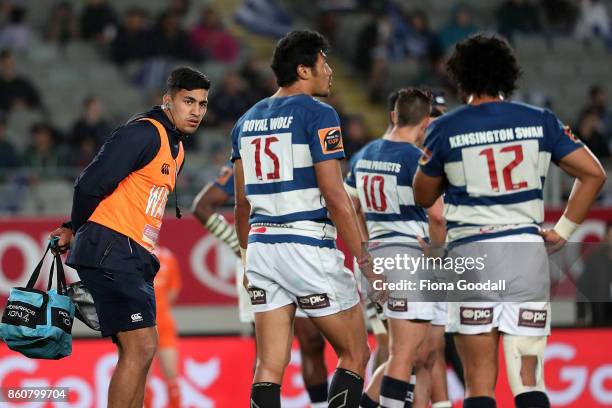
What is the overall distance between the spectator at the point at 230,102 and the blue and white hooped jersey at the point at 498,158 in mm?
10218

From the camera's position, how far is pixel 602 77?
1850 centimetres

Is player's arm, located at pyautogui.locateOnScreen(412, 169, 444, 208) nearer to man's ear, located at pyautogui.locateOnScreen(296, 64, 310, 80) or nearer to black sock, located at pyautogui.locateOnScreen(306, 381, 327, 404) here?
man's ear, located at pyautogui.locateOnScreen(296, 64, 310, 80)

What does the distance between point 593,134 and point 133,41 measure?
7.13 m

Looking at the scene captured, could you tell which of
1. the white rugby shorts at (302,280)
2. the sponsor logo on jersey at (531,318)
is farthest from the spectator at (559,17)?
the sponsor logo on jersey at (531,318)

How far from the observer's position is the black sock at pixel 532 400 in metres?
5.71

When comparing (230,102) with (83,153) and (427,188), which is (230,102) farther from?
(427,188)

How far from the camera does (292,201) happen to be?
6.17m

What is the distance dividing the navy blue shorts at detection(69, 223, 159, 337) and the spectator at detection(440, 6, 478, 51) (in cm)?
1232

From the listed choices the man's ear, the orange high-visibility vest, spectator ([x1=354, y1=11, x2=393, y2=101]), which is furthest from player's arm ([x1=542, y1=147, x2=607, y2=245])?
spectator ([x1=354, y1=11, x2=393, y2=101])

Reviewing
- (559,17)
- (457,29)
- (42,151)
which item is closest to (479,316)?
(42,151)

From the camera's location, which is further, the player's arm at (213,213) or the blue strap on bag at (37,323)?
the player's arm at (213,213)

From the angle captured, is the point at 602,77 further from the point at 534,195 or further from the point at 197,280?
the point at 534,195

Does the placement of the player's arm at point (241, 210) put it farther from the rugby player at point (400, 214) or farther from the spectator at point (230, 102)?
the spectator at point (230, 102)

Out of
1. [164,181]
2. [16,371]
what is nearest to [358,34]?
[16,371]
